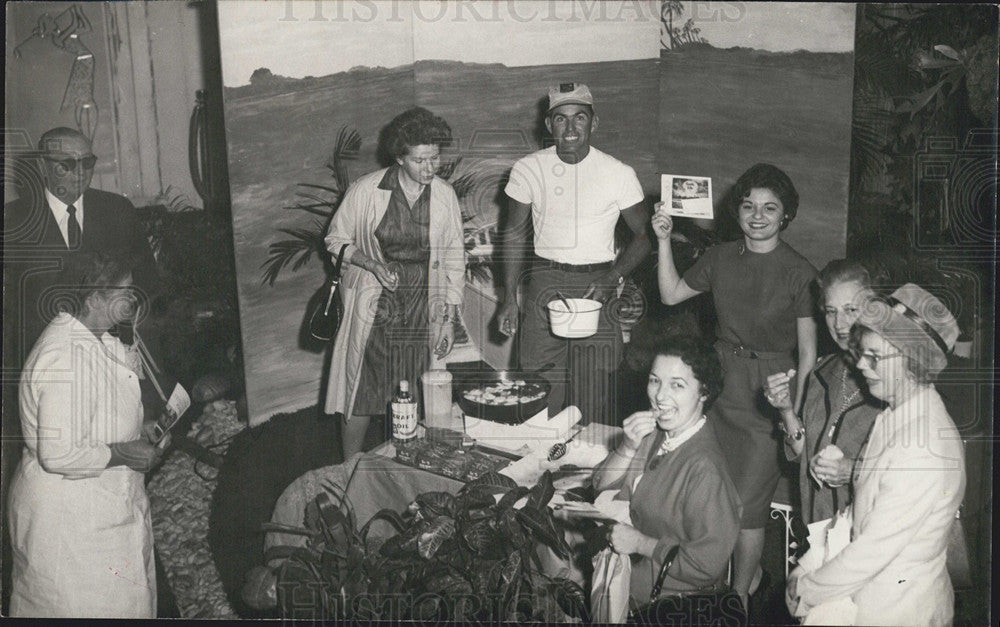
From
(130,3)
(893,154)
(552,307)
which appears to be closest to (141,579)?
(552,307)

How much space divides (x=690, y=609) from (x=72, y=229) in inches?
128

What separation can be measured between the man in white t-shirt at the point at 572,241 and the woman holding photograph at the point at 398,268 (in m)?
0.29

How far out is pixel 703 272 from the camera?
472 cm

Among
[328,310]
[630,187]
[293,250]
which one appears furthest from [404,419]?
[630,187]

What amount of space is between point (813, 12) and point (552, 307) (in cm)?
173

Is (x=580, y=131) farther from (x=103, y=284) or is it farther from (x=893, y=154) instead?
(x=103, y=284)

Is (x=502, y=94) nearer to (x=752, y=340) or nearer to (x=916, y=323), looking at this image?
(x=752, y=340)

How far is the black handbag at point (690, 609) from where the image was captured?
14.8 feet

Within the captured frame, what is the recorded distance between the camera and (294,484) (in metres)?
4.93

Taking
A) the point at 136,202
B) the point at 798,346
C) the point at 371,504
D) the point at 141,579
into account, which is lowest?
Answer: the point at 141,579

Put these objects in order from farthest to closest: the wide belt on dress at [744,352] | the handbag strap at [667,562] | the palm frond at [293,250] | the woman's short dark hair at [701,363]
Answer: the palm frond at [293,250] < the wide belt on dress at [744,352] < the woman's short dark hair at [701,363] < the handbag strap at [667,562]

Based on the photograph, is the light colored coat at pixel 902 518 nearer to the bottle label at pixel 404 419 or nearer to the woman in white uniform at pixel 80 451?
the bottle label at pixel 404 419

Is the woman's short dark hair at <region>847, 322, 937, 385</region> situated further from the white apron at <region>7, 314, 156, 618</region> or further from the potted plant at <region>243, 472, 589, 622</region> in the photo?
the white apron at <region>7, 314, 156, 618</region>

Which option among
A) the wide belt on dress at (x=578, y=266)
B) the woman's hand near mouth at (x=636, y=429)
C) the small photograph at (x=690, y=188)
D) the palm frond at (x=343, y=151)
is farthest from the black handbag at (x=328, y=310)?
the small photograph at (x=690, y=188)
